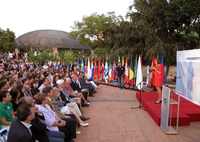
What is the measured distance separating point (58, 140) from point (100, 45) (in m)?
27.8

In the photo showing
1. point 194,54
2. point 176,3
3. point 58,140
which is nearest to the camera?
point 58,140

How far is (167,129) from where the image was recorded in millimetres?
4195

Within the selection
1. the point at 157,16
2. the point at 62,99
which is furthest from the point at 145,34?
the point at 62,99

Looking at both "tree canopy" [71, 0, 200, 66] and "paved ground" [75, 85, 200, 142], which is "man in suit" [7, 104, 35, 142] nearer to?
"paved ground" [75, 85, 200, 142]

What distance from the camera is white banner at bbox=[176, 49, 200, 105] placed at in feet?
19.9

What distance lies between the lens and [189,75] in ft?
21.8

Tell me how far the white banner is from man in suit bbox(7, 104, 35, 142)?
552 cm

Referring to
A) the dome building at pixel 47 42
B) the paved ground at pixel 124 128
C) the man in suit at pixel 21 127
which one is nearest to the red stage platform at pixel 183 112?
the paved ground at pixel 124 128

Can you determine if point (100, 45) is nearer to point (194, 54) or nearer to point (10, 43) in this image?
point (10, 43)

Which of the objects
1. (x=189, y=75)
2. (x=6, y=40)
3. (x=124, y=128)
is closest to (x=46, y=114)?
(x=124, y=128)

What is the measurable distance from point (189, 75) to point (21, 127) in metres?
6.42

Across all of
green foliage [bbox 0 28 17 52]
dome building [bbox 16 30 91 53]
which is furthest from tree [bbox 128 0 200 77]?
dome building [bbox 16 30 91 53]

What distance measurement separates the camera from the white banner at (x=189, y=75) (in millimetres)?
6051

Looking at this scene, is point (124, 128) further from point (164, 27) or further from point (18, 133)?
point (164, 27)
